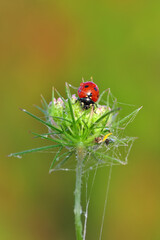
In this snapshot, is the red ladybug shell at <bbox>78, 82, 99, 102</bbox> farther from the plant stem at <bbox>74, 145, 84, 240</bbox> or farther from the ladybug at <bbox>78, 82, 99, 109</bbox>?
the plant stem at <bbox>74, 145, 84, 240</bbox>

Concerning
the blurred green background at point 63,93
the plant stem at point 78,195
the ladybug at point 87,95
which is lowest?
the plant stem at point 78,195

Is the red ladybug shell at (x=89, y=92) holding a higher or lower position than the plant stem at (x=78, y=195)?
higher

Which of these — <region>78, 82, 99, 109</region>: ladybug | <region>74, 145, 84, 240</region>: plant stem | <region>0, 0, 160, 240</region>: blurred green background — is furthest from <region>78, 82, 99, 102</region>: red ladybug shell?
<region>0, 0, 160, 240</region>: blurred green background

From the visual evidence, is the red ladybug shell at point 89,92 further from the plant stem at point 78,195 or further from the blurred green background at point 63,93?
the blurred green background at point 63,93

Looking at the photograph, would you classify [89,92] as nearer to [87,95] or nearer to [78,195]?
[87,95]

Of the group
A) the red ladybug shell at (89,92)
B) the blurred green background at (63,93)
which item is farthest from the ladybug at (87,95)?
the blurred green background at (63,93)

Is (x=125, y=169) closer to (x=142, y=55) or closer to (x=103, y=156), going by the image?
(x=142, y=55)
